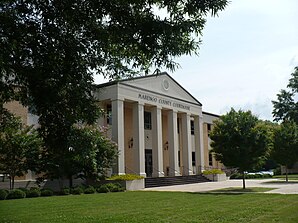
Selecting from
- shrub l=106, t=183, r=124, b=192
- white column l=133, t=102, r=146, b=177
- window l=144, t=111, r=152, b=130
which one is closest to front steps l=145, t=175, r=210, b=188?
white column l=133, t=102, r=146, b=177

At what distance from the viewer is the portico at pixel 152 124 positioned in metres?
31.3

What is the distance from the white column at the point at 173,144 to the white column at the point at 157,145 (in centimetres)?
190

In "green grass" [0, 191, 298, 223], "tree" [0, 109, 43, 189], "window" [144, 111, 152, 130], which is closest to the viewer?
"green grass" [0, 191, 298, 223]

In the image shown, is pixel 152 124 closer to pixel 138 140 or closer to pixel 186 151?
pixel 138 140

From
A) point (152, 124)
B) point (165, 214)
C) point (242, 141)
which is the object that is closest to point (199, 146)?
point (152, 124)

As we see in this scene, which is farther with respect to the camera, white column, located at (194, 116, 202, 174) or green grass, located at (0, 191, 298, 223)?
white column, located at (194, 116, 202, 174)

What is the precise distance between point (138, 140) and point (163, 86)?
679cm

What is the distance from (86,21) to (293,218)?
26.0 ft

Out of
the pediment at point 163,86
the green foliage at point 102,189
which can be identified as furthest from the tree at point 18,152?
the pediment at point 163,86

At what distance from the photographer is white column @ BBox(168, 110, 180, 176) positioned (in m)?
36.1

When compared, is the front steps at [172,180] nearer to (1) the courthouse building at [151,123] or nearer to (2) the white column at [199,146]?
(1) the courthouse building at [151,123]

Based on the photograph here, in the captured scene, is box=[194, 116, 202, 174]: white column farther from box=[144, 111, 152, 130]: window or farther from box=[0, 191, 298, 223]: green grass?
box=[0, 191, 298, 223]: green grass

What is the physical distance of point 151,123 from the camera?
37.2m

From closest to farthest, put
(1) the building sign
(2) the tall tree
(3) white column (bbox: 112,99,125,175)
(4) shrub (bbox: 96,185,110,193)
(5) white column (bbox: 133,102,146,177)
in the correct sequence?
(4) shrub (bbox: 96,185,110,193), (3) white column (bbox: 112,99,125,175), (5) white column (bbox: 133,102,146,177), (2) the tall tree, (1) the building sign
